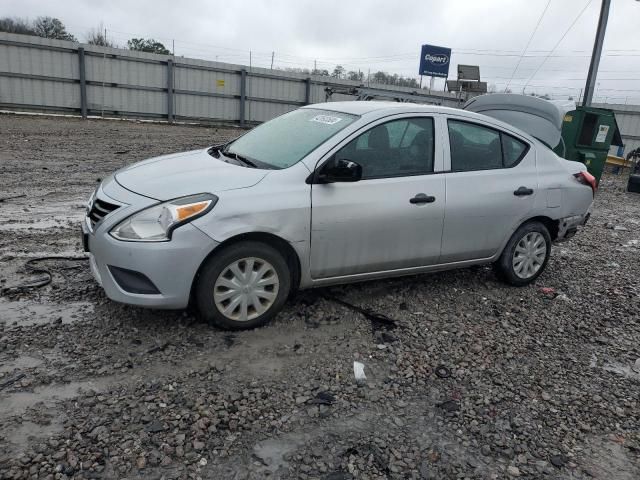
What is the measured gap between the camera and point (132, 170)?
4367 millimetres

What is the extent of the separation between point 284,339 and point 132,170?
72.8 inches

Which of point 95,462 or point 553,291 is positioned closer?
point 95,462

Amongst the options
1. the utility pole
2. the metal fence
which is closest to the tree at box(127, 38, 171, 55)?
the metal fence

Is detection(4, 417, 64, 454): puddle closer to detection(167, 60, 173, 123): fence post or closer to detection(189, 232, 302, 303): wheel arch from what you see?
detection(189, 232, 302, 303): wheel arch

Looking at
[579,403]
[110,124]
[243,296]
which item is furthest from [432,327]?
[110,124]

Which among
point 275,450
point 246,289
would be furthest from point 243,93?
point 275,450

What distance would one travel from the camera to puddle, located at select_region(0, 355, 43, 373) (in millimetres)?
3291

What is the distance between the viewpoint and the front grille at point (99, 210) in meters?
3.78

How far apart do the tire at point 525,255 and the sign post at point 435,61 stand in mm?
17000

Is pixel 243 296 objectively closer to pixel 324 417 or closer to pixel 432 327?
pixel 324 417

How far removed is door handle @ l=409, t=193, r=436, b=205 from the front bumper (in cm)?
170

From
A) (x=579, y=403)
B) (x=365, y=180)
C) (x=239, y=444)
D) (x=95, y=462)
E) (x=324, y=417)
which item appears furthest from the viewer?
(x=365, y=180)

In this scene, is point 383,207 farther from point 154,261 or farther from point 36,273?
point 36,273

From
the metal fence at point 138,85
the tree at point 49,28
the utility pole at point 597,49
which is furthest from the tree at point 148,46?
the utility pole at point 597,49
